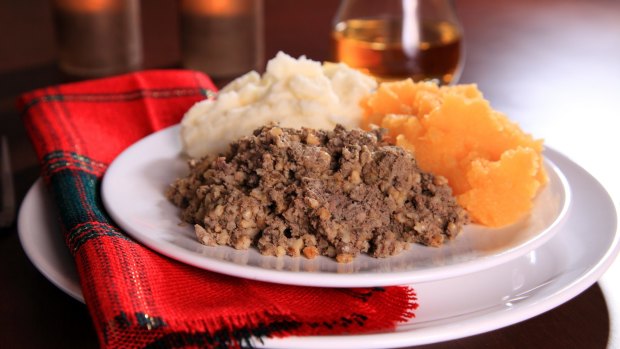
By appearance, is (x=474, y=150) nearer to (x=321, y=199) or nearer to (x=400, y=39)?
(x=321, y=199)

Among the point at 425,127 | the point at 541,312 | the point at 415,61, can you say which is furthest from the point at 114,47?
the point at 541,312

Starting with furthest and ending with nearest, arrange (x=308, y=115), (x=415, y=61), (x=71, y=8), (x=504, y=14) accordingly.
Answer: (x=504, y=14) < (x=71, y=8) < (x=415, y=61) < (x=308, y=115)

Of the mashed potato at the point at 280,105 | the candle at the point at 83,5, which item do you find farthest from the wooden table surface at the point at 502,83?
the mashed potato at the point at 280,105

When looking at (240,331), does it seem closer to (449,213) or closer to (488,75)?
(449,213)

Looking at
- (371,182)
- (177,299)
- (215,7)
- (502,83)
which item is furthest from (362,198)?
(502,83)

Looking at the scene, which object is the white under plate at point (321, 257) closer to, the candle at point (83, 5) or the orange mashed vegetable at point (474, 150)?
the orange mashed vegetable at point (474, 150)

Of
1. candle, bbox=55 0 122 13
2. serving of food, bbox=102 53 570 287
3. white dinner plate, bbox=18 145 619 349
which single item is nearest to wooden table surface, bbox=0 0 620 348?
white dinner plate, bbox=18 145 619 349
